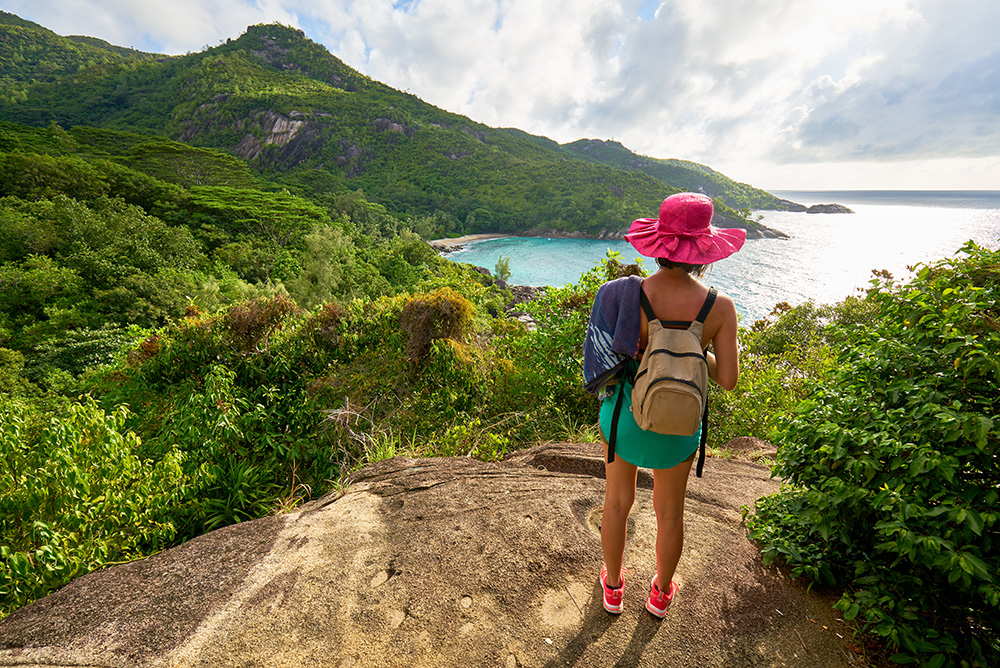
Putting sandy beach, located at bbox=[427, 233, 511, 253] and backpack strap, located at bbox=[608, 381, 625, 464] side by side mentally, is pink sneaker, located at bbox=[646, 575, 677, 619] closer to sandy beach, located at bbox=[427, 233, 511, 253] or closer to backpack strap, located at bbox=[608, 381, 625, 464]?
backpack strap, located at bbox=[608, 381, 625, 464]

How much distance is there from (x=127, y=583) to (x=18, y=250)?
24409 millimetres

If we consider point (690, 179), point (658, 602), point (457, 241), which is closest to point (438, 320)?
point (658, 602)

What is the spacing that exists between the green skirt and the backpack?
12 cm

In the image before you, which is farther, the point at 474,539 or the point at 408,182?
the point at 408,182

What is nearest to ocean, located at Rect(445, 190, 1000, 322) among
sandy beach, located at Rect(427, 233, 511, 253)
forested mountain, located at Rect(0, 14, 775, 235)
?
sandy beach, located at Rect(427, 233, 511, 253)

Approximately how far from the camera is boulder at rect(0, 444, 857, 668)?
1.89 m

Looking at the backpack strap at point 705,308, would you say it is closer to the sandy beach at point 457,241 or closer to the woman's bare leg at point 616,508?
the woman's bare leg at point 616,508

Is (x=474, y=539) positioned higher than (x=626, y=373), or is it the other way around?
(x=626, y=373)

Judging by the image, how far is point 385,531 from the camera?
274cm

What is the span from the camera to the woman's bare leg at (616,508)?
73.5 inches

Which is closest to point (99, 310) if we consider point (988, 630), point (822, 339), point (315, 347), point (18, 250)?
point (18, 250)

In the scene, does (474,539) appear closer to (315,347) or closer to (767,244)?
(315,347)

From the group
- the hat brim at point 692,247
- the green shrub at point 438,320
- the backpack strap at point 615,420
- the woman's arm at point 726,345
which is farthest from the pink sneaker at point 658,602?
the green shrub at point 438,320

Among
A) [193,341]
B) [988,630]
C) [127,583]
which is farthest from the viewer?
[193,341]
